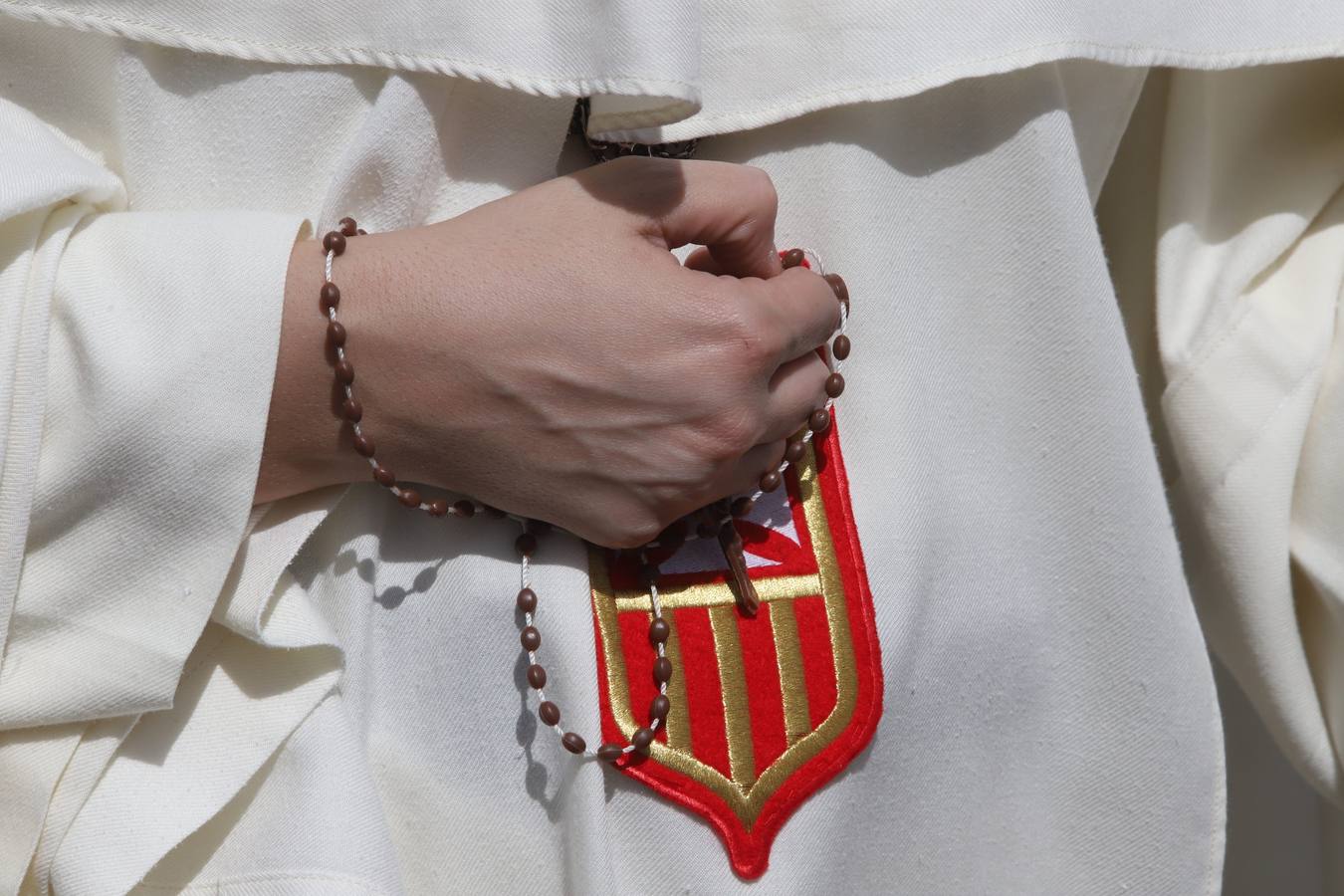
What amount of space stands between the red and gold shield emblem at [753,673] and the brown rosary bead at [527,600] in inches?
1.7

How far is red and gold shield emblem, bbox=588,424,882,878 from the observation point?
697 millimetres

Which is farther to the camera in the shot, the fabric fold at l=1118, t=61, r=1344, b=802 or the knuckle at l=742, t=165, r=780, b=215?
the fabric fold at l=1118, t=61, r=1344, b=802

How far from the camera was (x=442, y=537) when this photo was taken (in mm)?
701

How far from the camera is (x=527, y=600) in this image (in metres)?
0.67

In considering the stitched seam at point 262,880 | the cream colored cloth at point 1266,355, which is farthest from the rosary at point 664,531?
the cream colored cloth at point 1266,355

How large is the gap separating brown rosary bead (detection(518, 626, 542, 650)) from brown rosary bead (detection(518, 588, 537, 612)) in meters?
0.01

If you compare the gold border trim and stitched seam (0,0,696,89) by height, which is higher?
stitched seam (0,0,696,89)

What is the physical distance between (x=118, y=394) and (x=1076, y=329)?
1.87ft

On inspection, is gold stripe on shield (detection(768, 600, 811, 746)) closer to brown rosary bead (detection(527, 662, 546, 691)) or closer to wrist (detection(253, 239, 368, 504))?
brown rosary bead (detection(527, 662, 546, 691))

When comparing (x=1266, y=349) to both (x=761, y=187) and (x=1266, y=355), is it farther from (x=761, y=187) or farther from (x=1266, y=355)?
(x=761, y=187)

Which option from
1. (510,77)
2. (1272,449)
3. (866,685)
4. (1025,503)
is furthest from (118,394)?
(1272,449)

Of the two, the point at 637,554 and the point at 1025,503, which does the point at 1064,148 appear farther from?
the point at 637,554

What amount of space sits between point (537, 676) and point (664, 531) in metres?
0.11

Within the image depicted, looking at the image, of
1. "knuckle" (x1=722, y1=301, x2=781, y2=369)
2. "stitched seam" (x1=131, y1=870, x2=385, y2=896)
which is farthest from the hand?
"stitched seam" (x1=131, y1=870, x2=385, y2=896)
